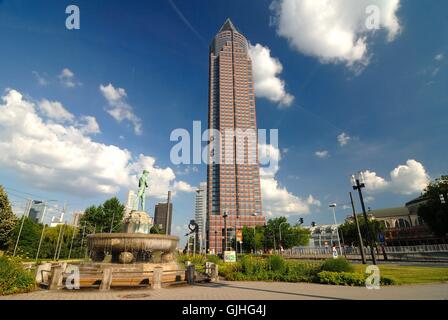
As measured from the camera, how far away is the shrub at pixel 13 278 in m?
8.80

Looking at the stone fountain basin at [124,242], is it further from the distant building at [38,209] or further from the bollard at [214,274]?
the distant building at [38,209]

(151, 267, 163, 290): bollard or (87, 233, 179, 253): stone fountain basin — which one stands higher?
(87, 233, 179, 253): stone fountain basin

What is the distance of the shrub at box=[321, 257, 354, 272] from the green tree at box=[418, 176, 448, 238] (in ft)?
108

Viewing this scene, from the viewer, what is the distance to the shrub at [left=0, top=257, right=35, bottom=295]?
8.80 meters

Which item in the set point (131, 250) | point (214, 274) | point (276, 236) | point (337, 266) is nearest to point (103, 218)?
point (276, 236)

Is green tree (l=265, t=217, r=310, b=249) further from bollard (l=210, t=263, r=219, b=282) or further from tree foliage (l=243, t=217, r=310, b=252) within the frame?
bollard (l=210, t=263, r=219, b=282)

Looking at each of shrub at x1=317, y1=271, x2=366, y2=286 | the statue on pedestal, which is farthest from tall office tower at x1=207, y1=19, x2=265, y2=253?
shrub at x1=317, y1=271, x2=366, y2=286

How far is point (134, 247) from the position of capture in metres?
14.1

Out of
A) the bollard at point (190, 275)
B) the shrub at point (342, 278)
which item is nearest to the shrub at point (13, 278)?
the bollard at point (190, 275)

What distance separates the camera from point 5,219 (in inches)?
1346

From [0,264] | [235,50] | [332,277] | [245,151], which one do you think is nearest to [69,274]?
[0,264]

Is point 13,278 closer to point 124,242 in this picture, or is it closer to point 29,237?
point 124,242

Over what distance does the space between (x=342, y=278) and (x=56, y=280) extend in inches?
521
